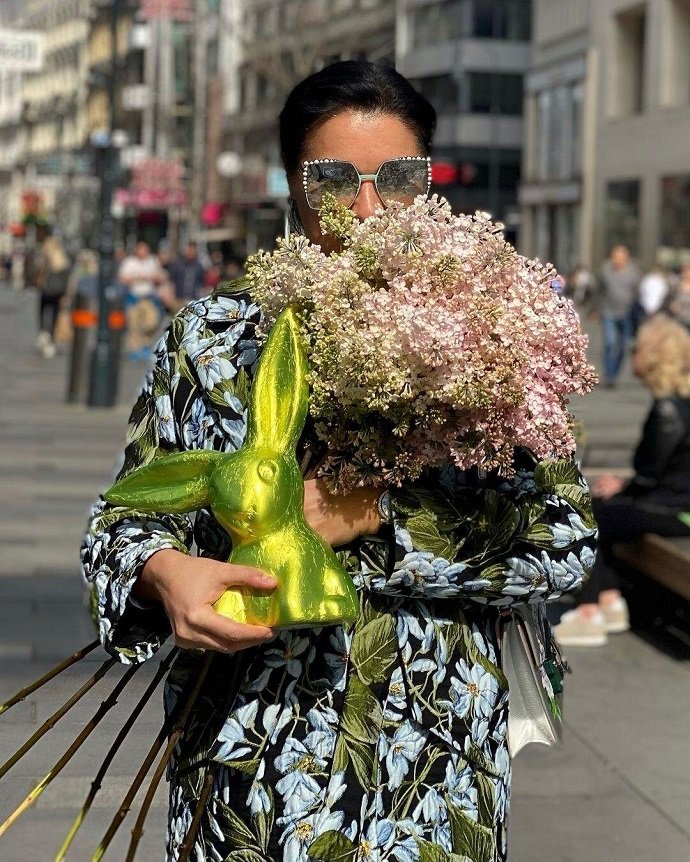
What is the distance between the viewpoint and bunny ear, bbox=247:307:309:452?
209cm

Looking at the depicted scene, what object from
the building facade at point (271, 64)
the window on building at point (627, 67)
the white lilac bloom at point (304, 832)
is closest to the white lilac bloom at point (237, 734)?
the white lilac bloom at point (304, 832)

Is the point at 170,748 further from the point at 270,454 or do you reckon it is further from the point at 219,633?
the point at 270,454

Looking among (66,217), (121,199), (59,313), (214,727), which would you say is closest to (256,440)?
(214,727)

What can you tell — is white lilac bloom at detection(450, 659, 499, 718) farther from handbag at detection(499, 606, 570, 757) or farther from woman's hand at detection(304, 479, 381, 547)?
woman's hand at detection(304, 479, 381, 547)

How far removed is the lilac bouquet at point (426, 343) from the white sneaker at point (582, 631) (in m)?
5.01

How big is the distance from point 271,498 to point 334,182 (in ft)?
1.70

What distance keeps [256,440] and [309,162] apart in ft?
1.56

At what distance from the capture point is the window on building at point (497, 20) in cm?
6281

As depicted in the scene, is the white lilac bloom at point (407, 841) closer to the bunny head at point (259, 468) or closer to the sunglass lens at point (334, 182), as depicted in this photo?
the bunny head at point (259, 468)

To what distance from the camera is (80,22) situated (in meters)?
103

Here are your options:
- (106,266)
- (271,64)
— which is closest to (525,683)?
(106,266)

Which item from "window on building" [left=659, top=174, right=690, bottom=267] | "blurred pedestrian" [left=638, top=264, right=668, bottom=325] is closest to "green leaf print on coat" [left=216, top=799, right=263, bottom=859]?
"blurred pedestrian" [left=638, top=264, right=668, bottom=325]

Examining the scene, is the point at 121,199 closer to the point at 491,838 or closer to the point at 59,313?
the point at 59,313

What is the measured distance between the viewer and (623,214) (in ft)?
156
